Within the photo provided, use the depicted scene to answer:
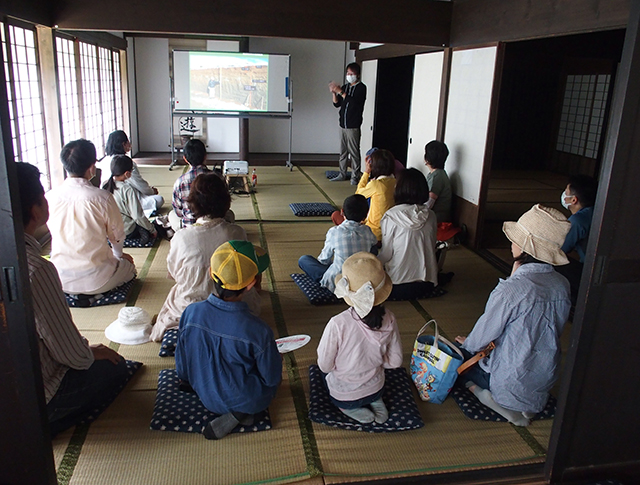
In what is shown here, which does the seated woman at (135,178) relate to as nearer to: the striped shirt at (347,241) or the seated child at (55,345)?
the striped shirt at (347,241)

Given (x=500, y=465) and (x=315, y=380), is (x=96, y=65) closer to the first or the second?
(x=315, y=380)

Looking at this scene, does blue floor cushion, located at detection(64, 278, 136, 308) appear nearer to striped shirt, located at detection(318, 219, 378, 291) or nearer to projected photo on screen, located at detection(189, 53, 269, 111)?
striped shirt, located at detection(318, 219, 378, 291)

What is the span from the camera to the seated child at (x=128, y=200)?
4023mm

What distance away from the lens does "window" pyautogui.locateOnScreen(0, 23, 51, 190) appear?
395cm

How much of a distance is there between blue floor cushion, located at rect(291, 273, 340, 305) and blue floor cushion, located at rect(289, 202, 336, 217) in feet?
5.47

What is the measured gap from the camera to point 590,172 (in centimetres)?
770

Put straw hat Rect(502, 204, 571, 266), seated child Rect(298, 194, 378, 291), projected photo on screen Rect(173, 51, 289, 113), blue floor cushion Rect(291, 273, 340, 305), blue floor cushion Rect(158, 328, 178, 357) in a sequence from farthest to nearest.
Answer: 1. projected photo on screen Rect(173, 51, 289, 113)
2. blue floor cushion Rect(291, 273, 340, 305)
3. seated child Rect(298, 194, 378, 291)
4. blue floor cushion Rect(158, 328, 178, 357)
5. straw hat Rect(502, 204, 571, 266)

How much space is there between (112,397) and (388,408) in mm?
1191

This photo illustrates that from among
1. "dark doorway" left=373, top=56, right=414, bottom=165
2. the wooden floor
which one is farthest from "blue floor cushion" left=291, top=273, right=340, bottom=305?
"dark doorway" left=373, top=56, right=414, bottom=165

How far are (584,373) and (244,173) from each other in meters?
4.78

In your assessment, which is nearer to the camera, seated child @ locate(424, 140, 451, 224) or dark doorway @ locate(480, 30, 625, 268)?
seated child @ locate(424, 140, 451, 224)

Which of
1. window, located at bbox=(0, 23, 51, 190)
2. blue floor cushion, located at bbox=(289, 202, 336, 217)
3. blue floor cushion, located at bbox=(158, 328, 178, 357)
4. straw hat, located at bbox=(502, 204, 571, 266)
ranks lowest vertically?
blue floor cushion, located at bbox=(158, 328, 178, 357)

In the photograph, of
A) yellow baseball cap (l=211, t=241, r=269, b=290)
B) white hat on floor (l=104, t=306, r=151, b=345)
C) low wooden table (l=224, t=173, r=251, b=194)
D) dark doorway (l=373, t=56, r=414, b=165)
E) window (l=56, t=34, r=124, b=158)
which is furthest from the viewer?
dark doorway (l=373, t=56, r=414, b=165)

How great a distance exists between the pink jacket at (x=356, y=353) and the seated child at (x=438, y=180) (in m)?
2.77
